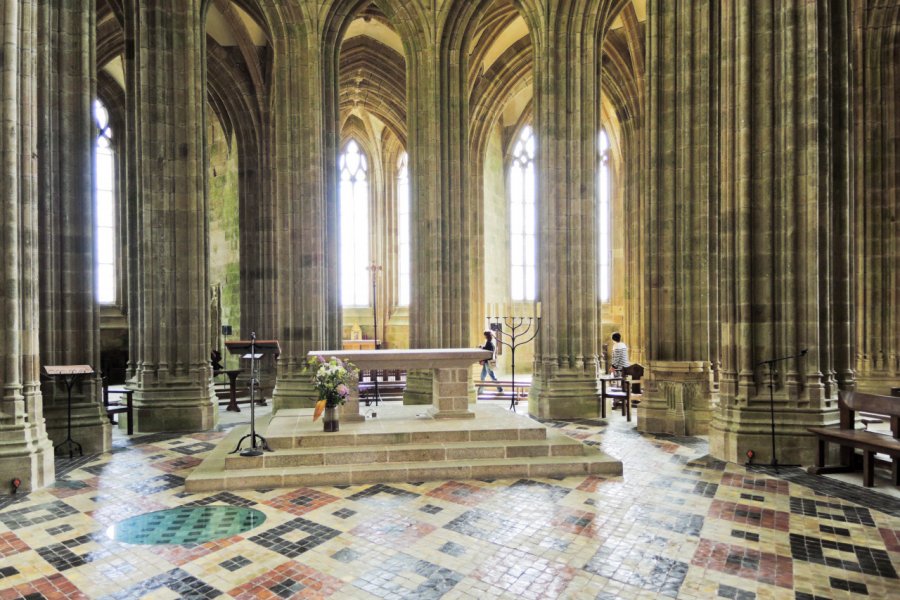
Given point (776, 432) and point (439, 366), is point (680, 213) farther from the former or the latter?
point (439, 366)

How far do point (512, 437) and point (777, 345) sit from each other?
3.98 meters

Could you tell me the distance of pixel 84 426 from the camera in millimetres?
9539

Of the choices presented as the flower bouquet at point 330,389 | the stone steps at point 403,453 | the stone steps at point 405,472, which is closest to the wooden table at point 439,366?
the flower bouquet at point 330,389

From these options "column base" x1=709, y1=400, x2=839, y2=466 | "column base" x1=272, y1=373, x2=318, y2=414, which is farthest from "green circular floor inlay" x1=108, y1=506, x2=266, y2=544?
"column base" x1=272, y1=373, x2=318, y2=414

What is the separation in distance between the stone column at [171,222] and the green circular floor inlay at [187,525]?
565cm

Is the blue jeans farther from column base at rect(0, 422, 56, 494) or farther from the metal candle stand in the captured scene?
column base at rect(0, 422, 56, 494)

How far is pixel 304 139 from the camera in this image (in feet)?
47.1

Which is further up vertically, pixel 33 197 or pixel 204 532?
pixel 33 197

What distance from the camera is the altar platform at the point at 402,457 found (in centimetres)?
763

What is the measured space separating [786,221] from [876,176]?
10.8 m

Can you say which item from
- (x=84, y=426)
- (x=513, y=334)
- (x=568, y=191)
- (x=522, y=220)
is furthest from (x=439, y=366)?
(x=522, y=220)

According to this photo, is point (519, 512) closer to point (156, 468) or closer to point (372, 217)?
point (156, 468)

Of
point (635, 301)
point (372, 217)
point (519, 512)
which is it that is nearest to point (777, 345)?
point (519, 512)

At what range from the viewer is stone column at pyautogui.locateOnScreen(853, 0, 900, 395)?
16.2 m
